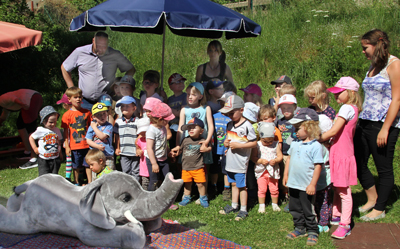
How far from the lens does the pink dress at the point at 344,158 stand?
420cm

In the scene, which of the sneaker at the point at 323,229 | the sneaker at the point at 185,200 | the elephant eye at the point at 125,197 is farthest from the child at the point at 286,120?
the elephant eye at the point at 125,197

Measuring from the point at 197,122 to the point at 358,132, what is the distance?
6.99 ft

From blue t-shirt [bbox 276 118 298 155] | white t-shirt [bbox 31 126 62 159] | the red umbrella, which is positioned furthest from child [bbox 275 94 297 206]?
the red umbrella

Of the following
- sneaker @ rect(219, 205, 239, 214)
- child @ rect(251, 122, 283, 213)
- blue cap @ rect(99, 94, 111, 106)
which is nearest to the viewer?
child @ rect(251, 122, 283, 213)

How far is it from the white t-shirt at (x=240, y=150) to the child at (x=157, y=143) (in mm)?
920

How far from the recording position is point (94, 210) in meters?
3.27

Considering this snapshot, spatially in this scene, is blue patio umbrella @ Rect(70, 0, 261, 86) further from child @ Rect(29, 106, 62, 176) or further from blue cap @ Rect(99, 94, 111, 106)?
child @ Rect(29, 106, 62, 176)

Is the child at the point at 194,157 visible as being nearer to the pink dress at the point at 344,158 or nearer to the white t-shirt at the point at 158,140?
the white t-shirt at the point at 158,140

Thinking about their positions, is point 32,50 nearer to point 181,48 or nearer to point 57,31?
point 57,31

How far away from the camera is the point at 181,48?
13125mm

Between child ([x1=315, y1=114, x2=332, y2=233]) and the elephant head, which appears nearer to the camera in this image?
the elephant head

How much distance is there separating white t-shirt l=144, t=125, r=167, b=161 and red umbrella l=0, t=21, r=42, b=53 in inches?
138

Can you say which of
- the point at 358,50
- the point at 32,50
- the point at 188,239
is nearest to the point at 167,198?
the point at 188,239

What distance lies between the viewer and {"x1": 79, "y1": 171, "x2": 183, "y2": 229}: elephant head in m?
3.26
